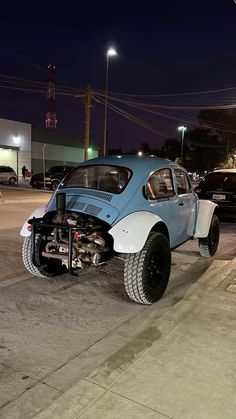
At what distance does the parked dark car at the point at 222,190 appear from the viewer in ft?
36.7

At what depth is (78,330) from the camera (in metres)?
4.34

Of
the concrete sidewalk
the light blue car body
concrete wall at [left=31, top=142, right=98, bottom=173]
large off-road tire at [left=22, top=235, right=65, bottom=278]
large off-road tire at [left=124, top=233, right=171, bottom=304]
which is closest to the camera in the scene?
the concrete sidewalk

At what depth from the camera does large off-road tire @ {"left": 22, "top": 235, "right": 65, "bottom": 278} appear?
5566 millimetres

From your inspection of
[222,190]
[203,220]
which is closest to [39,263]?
[203,220]

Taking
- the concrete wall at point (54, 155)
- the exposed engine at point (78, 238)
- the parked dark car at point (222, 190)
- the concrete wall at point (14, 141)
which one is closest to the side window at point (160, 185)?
the exposed engine at point (78, 238)

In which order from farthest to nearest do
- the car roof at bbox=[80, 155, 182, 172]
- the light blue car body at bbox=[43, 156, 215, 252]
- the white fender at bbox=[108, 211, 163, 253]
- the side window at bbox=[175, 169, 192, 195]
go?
the side window at bbox=[175, 169, 192, 195] < the car roof at bbox=[80, 155, 182, 172] < the light blue car body at bbox=[43, 156, 215, 252] < the white fender at bbox=[108, 211, 163, 253]

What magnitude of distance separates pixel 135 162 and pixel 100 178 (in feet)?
1.84

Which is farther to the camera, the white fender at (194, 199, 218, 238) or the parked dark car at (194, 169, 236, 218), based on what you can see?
the parked dark car at (194, 169, 236, 218)

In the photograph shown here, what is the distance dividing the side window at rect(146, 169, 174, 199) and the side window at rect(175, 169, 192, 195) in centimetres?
34

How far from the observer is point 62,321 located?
456 centimetres

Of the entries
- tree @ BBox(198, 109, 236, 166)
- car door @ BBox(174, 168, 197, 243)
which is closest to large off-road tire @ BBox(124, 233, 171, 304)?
car door @ BBox(174, 168, 197, 243)

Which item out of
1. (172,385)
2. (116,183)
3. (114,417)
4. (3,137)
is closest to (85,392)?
(114,417)

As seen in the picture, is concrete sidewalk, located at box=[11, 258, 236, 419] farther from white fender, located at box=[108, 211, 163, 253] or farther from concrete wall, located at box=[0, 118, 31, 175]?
concrete wall, located at box=[0, 118, 31, 175]

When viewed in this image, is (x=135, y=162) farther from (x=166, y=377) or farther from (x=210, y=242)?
(x=166, y=377)
